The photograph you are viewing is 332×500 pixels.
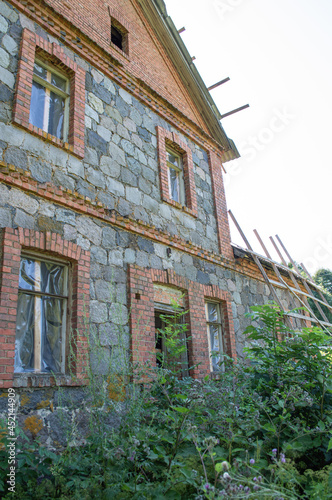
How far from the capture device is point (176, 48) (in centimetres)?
A: 977

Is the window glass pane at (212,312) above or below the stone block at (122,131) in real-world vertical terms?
below

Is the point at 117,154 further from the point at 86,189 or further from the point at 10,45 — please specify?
the point at 10,45

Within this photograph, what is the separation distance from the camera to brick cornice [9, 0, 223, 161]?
237 inches

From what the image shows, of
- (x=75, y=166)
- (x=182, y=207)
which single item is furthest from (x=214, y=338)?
(x=75, y=166)

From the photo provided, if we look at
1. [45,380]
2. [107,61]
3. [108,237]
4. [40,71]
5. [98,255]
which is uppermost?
[107,61]

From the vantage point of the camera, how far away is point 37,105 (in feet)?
18.9

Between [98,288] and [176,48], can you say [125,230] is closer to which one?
[98,288]

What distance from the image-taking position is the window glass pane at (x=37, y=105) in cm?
564

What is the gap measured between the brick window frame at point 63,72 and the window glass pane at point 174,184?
8.98 ft

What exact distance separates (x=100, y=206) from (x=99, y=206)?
0.02 m

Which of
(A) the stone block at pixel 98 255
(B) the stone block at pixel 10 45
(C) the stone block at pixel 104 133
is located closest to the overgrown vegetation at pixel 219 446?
(A) the stone block at pixel 98 255

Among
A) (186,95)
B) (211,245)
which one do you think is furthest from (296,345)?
(186,95)

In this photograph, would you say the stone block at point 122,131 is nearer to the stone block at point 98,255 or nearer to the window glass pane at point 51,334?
the stone block at point 98,255

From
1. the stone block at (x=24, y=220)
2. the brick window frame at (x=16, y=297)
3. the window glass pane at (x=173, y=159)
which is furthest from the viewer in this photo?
the window glass pane at (x=173, y=159)
